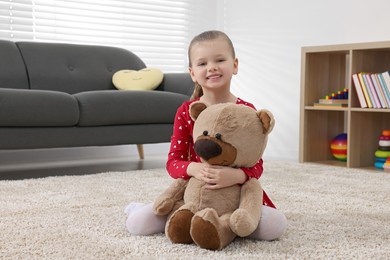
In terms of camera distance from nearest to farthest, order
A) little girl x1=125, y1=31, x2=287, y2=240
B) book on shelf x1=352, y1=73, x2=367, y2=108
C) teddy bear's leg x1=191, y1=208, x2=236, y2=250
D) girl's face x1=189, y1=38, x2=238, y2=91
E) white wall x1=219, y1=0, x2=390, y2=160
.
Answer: teddy bear's leg x1=191, y1=208, x2=236, y2=250 < little girl x1=125, y1=31, x2=287, y2=240 < girl's face x1=189, y1=38, x2=238, y2=91 < book on shelf x1=352, y1=73, x2=367, y2=108 < white wall x1=219, y1=0, x2=390, y2=160

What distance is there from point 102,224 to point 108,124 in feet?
4.31

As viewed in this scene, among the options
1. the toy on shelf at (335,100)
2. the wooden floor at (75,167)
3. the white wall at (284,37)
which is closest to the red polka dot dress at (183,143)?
the wooden floor at (75,167)

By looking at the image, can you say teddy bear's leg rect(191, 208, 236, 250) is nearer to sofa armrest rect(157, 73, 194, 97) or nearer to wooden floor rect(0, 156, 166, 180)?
wooden floor rect(0, 156, 166, 180)

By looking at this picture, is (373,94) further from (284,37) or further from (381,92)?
(284,37)

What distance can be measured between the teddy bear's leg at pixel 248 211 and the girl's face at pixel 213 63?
12.1 inches

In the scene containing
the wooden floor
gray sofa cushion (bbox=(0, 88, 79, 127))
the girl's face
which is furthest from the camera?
the wooden floor

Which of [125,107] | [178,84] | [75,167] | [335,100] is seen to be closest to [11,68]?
[75,167]

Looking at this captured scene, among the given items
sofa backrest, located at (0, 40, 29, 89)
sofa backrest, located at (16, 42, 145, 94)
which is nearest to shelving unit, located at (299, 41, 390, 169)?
sofa backrest, located at (16, 42, 145, 94)

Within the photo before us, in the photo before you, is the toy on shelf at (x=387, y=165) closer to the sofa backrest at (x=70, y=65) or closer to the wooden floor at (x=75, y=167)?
the wooden floor at (x=75, y=167)

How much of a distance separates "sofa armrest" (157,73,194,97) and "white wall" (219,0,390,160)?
43.0 inches

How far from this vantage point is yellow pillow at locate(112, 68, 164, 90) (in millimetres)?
3395

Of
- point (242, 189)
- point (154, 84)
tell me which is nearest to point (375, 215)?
point (242, 189)

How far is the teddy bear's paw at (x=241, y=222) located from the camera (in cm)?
127

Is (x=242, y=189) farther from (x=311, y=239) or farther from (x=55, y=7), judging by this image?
(x=55, y=7)
